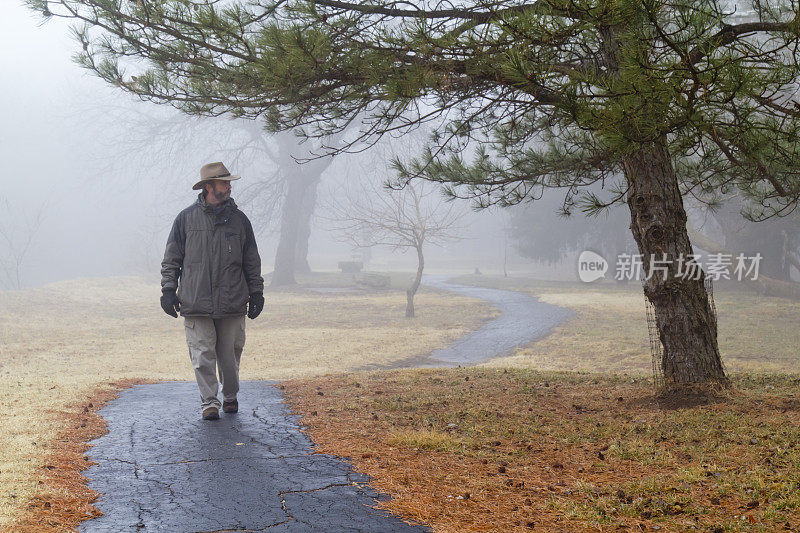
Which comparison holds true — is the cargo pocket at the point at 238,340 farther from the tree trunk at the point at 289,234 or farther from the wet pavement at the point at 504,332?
the tree trunk at the point at 289,234

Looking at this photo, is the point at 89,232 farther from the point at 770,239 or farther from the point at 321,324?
the point at 770,239

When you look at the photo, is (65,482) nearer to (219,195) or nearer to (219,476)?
(219,476)

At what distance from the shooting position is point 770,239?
28.5 meters

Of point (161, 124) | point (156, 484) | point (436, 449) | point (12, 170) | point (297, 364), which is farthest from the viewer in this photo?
point (12, 170)

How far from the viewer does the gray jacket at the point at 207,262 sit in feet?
18.6

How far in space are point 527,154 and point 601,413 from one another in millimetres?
2873

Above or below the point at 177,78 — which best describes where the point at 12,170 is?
above

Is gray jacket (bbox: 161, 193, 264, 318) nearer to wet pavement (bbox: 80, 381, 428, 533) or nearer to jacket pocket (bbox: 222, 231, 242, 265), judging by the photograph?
jacket pocket (bbox: 222, 231, 242, 265)

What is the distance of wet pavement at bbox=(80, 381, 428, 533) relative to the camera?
11.5 ft

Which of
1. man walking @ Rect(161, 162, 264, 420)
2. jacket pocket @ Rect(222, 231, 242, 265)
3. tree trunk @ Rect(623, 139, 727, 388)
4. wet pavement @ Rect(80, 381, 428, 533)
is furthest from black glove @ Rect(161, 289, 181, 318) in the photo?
tree trunk @ Rect(623, 139, 727, 388)

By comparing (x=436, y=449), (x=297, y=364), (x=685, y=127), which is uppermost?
(x=685, y=127)

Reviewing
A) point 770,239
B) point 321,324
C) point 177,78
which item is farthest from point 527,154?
point 770,239

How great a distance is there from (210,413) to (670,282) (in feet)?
13.2

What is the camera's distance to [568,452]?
4.86 metres
